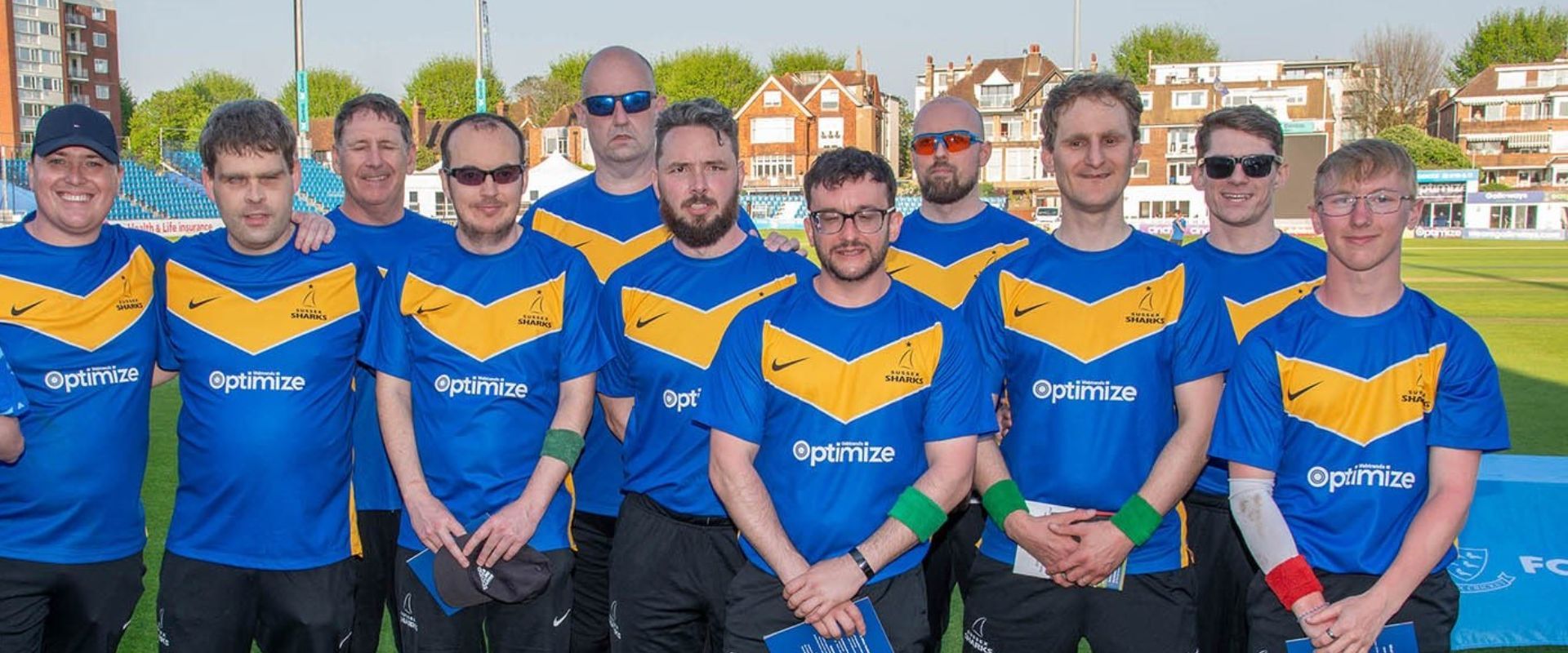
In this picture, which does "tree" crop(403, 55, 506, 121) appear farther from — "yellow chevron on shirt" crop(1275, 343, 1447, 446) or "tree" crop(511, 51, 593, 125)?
"yellow chevron on shirt" crop(1275, 343, 1447, 446)

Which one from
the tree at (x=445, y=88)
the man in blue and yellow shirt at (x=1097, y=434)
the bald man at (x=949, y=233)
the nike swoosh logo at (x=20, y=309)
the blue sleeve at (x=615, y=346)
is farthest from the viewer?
the tree at (x=445, y=88)

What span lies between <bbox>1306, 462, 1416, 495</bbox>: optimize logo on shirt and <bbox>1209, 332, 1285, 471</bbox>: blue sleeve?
13cm

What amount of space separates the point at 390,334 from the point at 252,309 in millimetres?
502

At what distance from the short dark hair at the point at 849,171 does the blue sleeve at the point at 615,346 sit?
956 millimetres

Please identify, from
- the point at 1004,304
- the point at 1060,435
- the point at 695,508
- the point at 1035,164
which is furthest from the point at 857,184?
the point at 1035,164

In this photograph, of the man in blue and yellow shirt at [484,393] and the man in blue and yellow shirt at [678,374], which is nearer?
the man in blue and yellow shirt at [484,393]

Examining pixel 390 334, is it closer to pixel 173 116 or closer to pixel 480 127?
pixel 480 127

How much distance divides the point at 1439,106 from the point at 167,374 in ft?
296

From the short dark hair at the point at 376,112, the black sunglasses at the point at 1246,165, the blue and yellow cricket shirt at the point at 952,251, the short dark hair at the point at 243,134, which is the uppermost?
the short dark hair at the point at 376,112

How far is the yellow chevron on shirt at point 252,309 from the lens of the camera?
12.8 feet

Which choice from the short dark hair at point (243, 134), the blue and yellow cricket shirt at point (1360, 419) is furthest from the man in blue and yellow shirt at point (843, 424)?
the short dark hair at point (243, 134)

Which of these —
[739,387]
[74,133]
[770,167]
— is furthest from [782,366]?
[770,167]

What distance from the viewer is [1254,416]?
136 inches

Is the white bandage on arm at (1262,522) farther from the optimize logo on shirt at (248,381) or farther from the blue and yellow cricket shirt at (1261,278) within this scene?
the optimize logo on shirt at (248,381)
